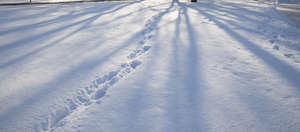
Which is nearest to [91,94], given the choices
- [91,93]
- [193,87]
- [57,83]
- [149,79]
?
[91,93]

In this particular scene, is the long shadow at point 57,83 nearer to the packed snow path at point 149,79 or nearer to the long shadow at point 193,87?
the packed snow path at point 149,79

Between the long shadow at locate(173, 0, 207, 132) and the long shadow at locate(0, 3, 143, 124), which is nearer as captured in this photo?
the long shadow at locate(173, 0, 207, 132)

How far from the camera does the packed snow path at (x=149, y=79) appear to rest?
1478 millimetres

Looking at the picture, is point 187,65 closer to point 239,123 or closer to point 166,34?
point 239,123

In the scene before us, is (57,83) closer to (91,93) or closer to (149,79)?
(91,93)

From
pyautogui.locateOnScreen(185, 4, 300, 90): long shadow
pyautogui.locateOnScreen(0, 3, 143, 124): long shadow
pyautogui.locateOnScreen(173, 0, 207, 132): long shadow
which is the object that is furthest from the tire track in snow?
pyautogui.locateOnScreen(185, 4, 300, 90): long shadow

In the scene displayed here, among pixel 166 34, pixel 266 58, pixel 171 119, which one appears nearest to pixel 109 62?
pixel 171 119

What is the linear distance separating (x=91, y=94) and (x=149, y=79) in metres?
0.68

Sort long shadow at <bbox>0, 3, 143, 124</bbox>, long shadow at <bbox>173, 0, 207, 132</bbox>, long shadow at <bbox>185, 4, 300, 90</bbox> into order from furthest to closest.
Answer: long shadow at <bbox>185, 4, 300, 90</bbox>, long shadow at <bbox>0, 3, 143, 124</bbox>, long shadow at <bbox>173, 0, 207, 132</bbox>

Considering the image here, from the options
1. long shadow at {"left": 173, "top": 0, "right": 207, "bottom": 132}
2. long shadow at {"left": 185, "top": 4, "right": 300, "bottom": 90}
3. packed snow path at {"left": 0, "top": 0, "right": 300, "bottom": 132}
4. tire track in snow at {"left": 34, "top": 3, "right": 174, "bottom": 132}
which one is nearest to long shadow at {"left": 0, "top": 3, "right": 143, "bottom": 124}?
packed snow path at {"left": 0, "top": 0, "right": 300, "bottom": 132}

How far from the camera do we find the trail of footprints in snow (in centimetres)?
146

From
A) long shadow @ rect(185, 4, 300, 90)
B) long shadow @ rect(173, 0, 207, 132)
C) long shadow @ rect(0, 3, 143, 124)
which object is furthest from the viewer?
long shadow @ rect(185, 4, 300, 90)

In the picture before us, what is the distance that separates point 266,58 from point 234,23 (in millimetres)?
2054

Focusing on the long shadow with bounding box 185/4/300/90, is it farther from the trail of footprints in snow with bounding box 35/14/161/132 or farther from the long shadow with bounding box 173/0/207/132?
the trail of footprints in snow with bounding box 35/14/161/132
